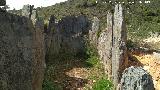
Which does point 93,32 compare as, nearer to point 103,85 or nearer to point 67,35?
point 67,35

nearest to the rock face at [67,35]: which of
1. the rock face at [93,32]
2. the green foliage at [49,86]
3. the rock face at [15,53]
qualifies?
the rock face at [93,32]

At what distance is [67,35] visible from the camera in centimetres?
3425

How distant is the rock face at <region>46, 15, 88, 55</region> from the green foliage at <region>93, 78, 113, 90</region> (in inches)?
315

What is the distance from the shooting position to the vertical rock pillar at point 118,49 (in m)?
22.5

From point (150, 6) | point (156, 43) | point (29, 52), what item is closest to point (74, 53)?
point (156, 43)

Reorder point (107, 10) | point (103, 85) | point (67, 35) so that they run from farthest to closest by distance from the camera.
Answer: point (107, 10) → point (67, 35) → point (103, 85)

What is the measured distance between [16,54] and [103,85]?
1116 cm

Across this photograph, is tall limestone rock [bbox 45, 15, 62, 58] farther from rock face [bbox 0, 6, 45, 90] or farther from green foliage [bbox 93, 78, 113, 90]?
rock face [bbox 0, 6, 45, 90]

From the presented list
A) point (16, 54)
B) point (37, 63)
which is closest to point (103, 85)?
point (37, 63)

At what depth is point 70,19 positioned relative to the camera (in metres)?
36.4

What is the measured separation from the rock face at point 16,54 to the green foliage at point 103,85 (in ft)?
30.3

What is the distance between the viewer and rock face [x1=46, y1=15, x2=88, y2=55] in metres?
32.1

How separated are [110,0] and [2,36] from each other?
2809 inches

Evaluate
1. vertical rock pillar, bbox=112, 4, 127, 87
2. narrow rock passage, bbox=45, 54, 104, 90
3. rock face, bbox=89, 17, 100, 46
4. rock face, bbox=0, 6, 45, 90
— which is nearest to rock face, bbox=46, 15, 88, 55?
rock face, bbox=89, 17, 100, 46
